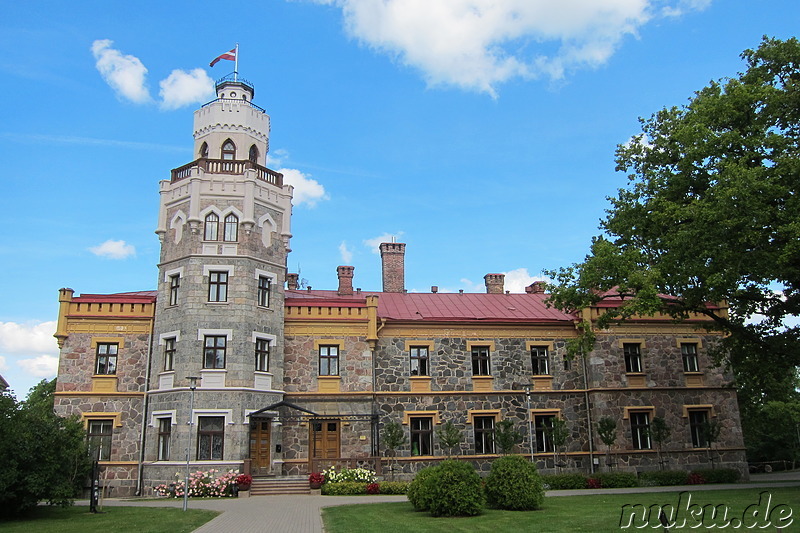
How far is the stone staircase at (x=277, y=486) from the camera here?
2293cm

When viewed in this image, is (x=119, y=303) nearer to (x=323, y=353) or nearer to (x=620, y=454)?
(x=323, y=353)

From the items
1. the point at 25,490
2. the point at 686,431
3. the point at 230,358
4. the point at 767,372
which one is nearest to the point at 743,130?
the point at 767,372

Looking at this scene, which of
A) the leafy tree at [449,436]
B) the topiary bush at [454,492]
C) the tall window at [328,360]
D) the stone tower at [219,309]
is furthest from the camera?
the tall window at [328,360]

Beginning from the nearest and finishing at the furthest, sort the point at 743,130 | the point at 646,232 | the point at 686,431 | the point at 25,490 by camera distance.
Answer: the point at 25,490
the point at 743,130
the point at 646,232
the point at 686,431

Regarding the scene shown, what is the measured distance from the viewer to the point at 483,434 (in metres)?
27.2

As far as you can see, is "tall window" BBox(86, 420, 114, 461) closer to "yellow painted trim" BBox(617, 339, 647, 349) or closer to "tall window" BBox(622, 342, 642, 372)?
"yellow painted trim" BBox(617, 339, 647, 349)

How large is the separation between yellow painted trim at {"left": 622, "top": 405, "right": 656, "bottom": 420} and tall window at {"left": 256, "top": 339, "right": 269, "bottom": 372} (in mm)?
14829

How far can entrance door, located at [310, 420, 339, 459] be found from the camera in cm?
2553

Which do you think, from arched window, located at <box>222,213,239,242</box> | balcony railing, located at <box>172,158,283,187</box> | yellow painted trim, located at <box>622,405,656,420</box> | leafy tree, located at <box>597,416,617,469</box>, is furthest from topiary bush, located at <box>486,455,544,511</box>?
balcony railing, located at <box>172,158,283,187</box>

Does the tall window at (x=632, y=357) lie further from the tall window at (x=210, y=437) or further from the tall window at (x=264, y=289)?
the tall window at (x=210, y=437)

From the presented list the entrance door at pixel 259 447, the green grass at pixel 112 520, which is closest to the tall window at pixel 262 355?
the entrance door at pixel 259 447

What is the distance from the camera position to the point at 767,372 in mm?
24156

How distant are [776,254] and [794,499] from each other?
618 centimetres

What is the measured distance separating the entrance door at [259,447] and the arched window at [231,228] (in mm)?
7067
